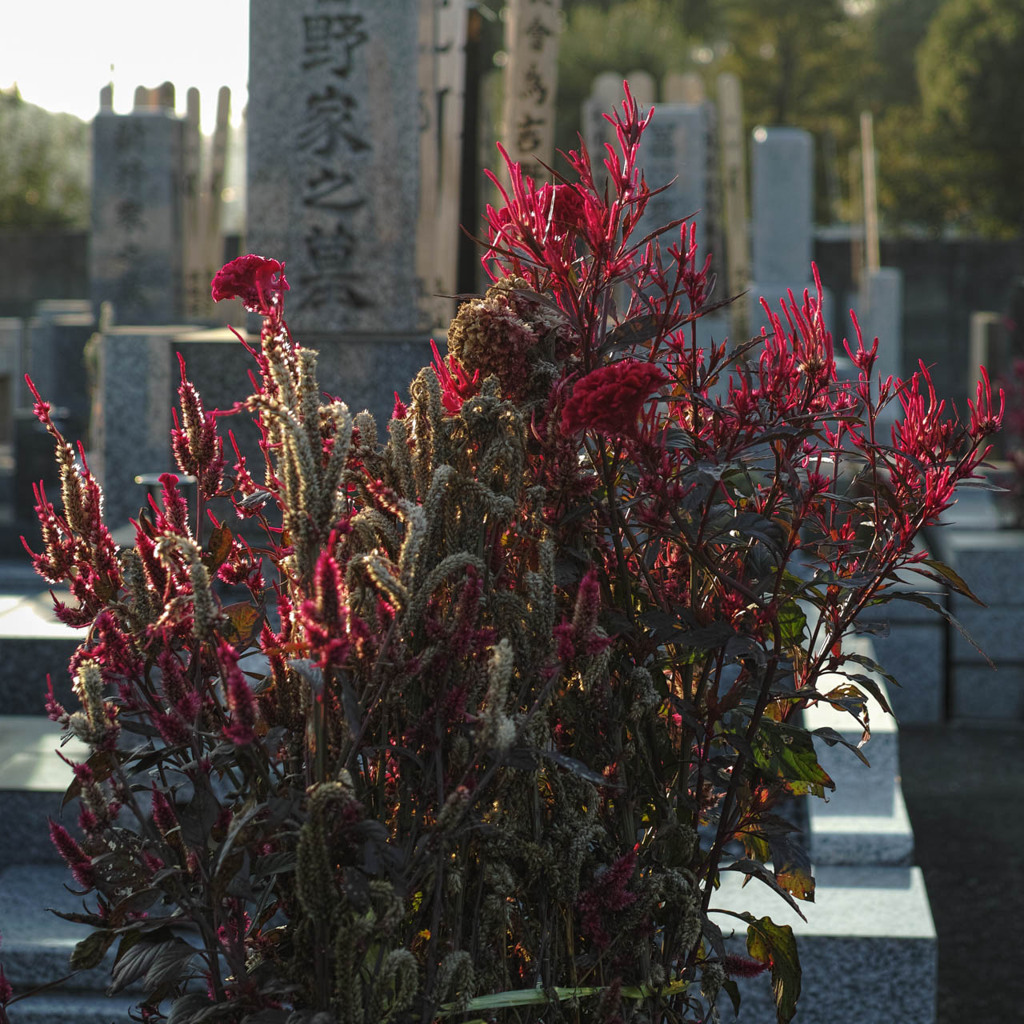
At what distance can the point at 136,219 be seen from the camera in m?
9.69

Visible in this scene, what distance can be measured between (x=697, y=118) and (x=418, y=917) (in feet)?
25.9

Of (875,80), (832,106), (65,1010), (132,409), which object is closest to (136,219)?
(132,409)

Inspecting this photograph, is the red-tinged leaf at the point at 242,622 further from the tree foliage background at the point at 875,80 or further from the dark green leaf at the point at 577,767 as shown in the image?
the tree foliage background at the point at 875,80

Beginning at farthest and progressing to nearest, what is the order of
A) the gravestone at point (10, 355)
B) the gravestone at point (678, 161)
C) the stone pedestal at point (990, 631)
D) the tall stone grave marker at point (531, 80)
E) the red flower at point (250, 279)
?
the gravestone at point (10, 355)
the gravestone at point (678, 161)
the tall stone grave marker at point (531, 80)
the stone pedestal at point (990, 631)
the red flower at point (250, 279)

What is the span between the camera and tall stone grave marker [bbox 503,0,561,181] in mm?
7020

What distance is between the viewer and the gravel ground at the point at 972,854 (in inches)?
146

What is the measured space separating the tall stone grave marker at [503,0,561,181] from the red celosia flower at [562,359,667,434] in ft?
19.5

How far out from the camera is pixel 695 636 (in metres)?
1.46

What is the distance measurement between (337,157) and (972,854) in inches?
129

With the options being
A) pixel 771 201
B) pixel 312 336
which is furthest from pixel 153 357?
pixel 771 201

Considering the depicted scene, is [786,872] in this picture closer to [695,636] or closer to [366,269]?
[695,636]

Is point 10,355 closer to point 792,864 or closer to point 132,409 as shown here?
point 132,409

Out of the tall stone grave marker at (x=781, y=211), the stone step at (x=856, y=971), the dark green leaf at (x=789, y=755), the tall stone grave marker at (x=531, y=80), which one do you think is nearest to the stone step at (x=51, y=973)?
the stone step at (x=856, y=971)

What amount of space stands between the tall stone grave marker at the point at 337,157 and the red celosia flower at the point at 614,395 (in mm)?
3221
